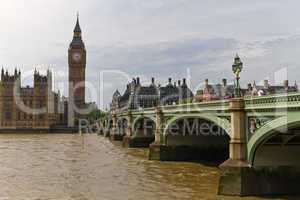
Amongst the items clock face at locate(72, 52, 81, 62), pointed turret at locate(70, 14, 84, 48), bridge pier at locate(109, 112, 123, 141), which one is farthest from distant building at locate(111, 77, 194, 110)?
pointed turret at locate(70, 14, 84, 48)

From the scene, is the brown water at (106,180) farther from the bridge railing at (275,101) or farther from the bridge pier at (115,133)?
the bridge pier at (115,133)

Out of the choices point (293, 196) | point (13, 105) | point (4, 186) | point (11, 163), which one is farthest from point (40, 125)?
point (293, 196)

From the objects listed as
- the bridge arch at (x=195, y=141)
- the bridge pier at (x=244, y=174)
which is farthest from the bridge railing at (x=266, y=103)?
the bridge arch at (x=195, y=141)

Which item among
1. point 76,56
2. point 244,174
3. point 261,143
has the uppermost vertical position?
point 76,56

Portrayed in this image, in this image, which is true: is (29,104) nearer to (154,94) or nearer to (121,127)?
(154,94)

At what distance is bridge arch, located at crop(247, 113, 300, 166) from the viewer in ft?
56.5

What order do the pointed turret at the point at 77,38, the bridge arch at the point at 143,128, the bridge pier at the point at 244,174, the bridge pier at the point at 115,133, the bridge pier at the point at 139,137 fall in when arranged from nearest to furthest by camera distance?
the bridge pier at the point at 244,174, the bridge pier at the point at 139,137, the bridge arch at the point at 143,128, the bridge pier at the point at 115,133, the pointed turret at the point at 77,38

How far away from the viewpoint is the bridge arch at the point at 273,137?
17.2 meters

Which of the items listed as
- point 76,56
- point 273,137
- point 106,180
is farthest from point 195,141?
point 76,56

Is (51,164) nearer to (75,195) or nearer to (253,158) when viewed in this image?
(75,195)

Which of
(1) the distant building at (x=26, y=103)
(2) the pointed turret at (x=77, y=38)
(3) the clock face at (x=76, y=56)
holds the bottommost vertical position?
(1) the distant building at (x=26, y=103)

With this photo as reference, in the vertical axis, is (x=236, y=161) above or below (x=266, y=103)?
below

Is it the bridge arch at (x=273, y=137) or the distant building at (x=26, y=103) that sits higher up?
the distant building at (x=26, y=103)

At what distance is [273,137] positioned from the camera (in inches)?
817
